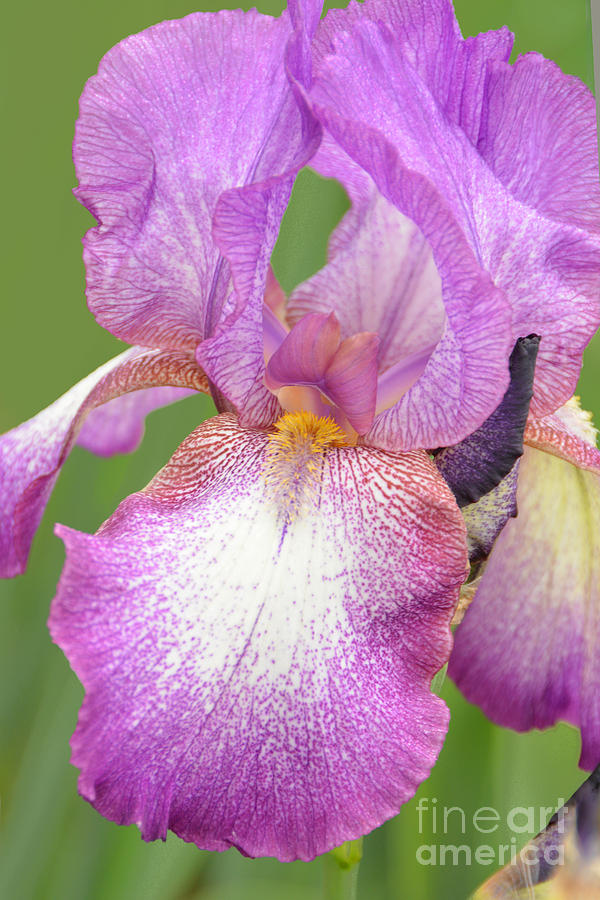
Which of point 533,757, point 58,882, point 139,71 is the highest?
point 139,71

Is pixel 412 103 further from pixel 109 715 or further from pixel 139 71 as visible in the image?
pixel 109 715

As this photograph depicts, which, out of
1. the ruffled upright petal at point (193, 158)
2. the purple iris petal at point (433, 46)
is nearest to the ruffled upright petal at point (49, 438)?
the ruffled upright petal at point (193, 158)

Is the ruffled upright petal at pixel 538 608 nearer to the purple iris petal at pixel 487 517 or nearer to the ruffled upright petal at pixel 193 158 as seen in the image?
the purple iris petal at pixel 487 517

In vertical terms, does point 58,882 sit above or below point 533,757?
below

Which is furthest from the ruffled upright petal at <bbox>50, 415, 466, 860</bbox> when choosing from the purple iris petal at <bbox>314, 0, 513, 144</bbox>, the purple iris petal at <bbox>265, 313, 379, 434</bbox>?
the purple iris petal at <bbox>314, 0, 513, 144</bbox>

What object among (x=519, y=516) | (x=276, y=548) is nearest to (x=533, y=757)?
(x=519, y=516)

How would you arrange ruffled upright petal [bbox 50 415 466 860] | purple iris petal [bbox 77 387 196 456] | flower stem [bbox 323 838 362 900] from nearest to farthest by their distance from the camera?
ruffled upright petal [bbox 50 415 466 860] < flower stem [bbox 323 838 362 900] < purple iris petal [bbox 77 387 196 456]

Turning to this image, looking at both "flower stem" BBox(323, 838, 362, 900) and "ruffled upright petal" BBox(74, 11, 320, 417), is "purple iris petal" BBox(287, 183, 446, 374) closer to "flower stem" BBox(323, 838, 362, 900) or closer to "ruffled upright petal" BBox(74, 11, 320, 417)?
"ruffled upright petal" BBox(74, 11, 320, 417)
